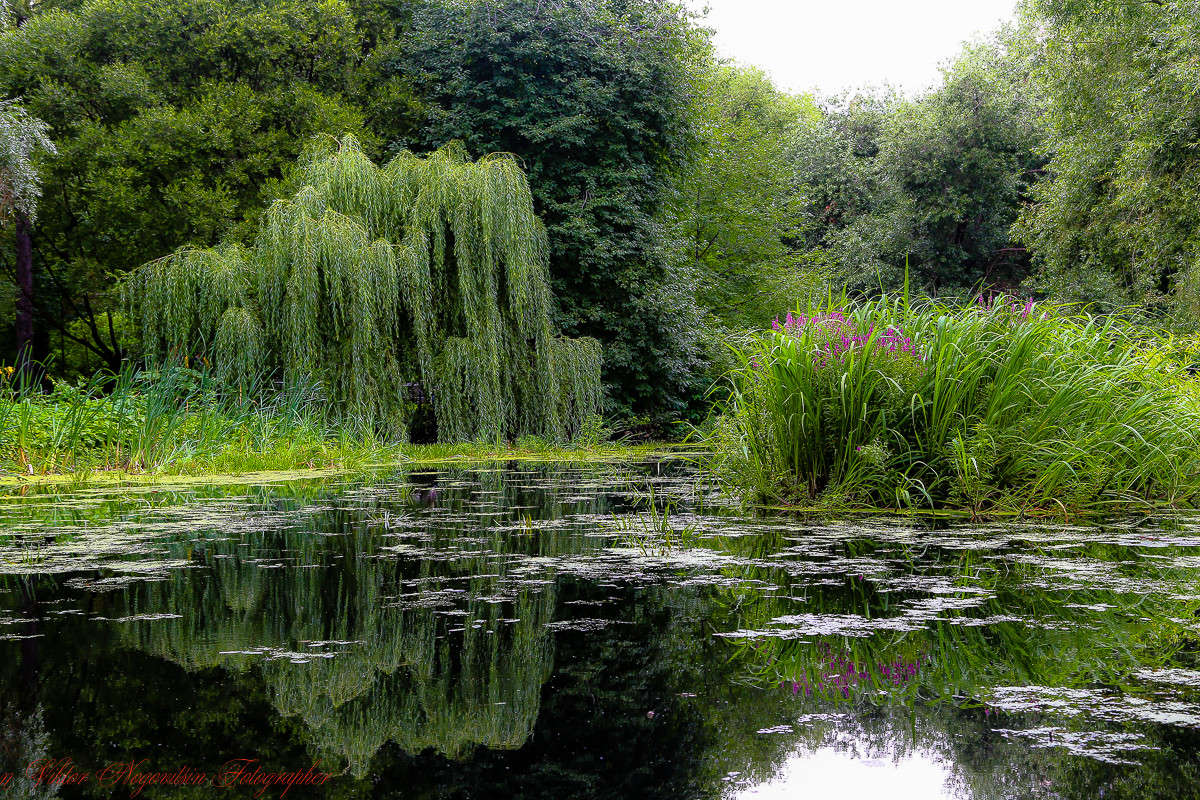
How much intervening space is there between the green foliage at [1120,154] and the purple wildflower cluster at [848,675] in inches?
606

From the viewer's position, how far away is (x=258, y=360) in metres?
10.4

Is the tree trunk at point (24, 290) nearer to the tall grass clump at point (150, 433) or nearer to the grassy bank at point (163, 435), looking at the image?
the grassy bank at point (163, 435)

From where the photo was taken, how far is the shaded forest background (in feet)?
50.1

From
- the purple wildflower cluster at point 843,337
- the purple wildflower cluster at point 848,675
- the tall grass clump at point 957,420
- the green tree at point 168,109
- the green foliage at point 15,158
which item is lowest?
the purple wildflower cluster at point 848,675

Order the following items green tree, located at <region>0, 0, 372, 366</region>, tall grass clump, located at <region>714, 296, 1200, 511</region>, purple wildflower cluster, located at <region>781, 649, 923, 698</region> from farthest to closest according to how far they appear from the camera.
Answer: green tree, located at <region>0, 0, 372, 366</region> → tall grass clump, located at <region>714, 296, 1200, 511</region> → purple wildflower cluster, located at <region>781, 649, 923, 698</region>

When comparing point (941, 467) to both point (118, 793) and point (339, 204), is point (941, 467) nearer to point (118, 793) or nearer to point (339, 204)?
point (118, 793)

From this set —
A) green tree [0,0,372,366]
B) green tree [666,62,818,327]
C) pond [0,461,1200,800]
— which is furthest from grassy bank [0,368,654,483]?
green tree [666,62,818,327]

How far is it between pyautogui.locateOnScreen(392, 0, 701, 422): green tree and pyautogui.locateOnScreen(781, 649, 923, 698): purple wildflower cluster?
13.8m

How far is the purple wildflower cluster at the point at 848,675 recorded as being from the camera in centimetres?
204

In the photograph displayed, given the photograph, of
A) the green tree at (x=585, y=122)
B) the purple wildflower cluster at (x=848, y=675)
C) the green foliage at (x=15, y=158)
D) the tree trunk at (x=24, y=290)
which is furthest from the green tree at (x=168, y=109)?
the purple wildflower cluster at (x=848, y=675)

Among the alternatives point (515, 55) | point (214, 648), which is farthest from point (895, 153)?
point (214, 648)

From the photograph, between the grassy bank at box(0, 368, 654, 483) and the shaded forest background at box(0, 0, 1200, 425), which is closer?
the grassy bank at box(0, 368, 654, 483)

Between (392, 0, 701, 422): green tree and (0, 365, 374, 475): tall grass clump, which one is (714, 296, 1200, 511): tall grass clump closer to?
(0, 365, 374, 475): tall grass clump

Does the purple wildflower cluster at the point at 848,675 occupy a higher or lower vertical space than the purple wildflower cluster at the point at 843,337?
lower
